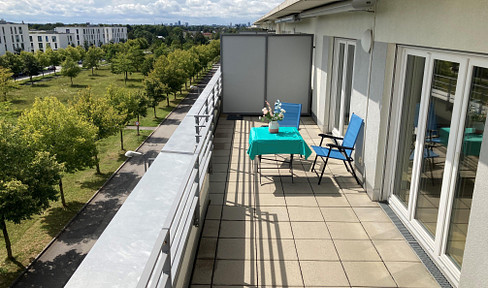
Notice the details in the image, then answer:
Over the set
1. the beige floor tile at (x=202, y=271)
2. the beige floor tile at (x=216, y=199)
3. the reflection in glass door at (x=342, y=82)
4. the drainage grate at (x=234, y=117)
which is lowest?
the beige floor tile at (x=202, y=271)

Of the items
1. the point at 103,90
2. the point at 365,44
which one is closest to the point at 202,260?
the point at 365,44

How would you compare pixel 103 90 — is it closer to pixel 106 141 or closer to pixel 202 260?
pixel 106 141

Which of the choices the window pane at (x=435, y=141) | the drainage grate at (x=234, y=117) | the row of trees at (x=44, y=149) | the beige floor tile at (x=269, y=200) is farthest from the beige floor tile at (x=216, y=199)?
the row of trees at (x=44, y=149)

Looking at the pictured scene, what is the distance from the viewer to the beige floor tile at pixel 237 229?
4436 mm

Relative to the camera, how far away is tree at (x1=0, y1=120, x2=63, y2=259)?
10.7m

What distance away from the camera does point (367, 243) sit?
429 centimetres

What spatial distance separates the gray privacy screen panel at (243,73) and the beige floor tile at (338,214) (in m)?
6.37

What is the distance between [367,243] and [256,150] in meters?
2.30

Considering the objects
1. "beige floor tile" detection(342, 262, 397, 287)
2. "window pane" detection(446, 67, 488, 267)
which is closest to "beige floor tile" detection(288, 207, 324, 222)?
"beige floor tile" detection(342, 262, 397, 287)

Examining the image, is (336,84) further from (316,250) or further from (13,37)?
(13,37)

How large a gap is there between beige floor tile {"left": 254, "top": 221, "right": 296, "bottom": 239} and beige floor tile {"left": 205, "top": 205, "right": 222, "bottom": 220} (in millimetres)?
522

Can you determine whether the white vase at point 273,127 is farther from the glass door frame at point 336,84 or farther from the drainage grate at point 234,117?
the drainage grate at point 234,117

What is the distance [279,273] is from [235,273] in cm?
43

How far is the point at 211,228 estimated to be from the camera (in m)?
4.60
